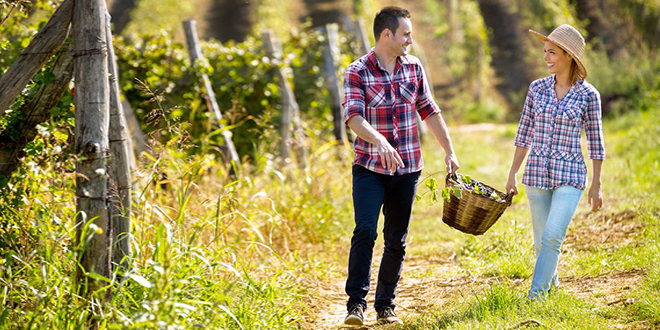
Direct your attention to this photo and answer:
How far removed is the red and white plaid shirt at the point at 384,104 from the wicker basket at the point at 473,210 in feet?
0.99

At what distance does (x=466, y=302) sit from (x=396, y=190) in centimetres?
76

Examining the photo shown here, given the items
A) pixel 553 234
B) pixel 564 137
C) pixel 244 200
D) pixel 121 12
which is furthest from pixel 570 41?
pixel 121 12

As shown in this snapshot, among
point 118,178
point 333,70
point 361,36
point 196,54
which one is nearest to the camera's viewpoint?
point 118,178

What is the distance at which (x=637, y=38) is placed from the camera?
1675cm

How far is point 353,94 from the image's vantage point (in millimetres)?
3914

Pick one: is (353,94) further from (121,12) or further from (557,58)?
(121,12)

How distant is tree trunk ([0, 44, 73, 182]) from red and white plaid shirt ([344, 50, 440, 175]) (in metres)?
1.50

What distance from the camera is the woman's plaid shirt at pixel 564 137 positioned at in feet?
13.1

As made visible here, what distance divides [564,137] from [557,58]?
431 mm

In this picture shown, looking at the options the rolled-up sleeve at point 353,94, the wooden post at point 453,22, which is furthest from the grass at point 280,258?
the wooden post at point 453,22

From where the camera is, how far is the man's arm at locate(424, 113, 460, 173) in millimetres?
4086

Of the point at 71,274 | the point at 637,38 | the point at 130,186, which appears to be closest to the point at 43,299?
the point at 71,274

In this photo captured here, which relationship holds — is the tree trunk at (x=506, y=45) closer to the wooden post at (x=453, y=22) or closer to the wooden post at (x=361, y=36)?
the wooden post at (x=453, y=22)

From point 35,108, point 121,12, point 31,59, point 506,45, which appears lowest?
point 35,108
